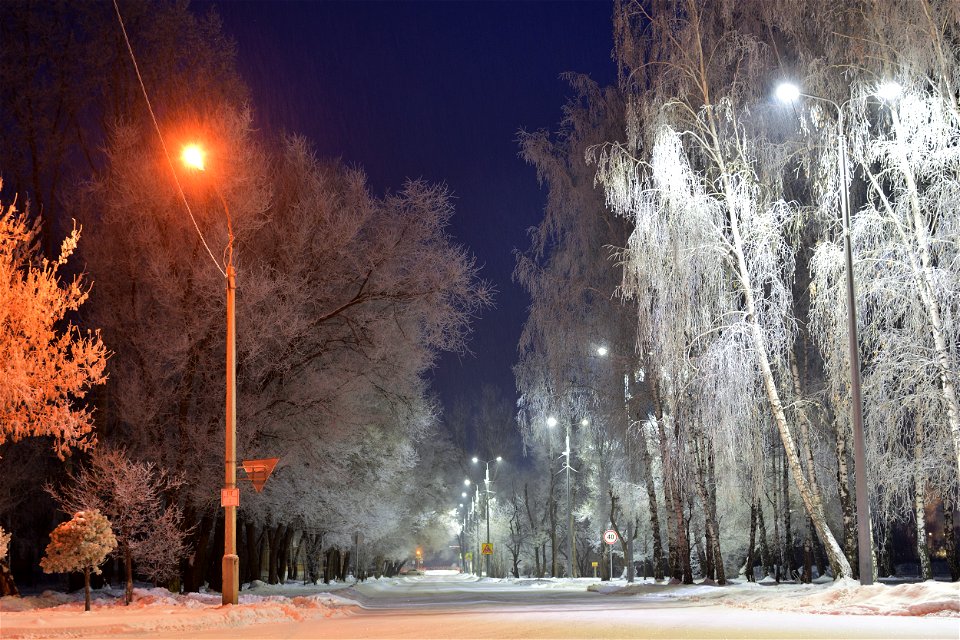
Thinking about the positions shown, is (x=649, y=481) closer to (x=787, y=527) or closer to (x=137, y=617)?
(x=787, y=527)

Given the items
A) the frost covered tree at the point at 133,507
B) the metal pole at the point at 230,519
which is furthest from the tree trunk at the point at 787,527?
the metal pole at the point at 230,519

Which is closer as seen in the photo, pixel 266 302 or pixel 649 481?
pixel 266 302

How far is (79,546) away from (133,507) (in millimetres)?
2620

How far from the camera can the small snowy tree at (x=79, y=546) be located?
17891 mm

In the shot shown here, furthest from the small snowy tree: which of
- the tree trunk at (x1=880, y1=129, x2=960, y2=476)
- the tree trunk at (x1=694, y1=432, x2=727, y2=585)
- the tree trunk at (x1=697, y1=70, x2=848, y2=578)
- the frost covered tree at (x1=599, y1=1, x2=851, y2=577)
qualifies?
the tree trunk at (x1=694, y1=432, x2=727, y2=585)

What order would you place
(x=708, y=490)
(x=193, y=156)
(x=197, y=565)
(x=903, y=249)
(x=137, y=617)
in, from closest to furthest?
(x=137, y=617) < (x=193, y=156) < (x=903, y=249) < (x=197, y=565) < (x=708, y=490)

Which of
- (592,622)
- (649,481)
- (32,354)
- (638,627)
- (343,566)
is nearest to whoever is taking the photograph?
(638,627)

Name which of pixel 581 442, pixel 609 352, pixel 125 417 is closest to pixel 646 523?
pixel 581 442

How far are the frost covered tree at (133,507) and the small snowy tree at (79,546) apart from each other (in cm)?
137

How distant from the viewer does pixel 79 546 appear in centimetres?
1802

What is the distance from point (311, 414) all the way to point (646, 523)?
129 ft

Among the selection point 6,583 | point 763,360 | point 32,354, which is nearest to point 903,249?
point 763,360

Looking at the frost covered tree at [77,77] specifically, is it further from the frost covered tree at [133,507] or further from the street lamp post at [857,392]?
the street lamp post at [857,392]

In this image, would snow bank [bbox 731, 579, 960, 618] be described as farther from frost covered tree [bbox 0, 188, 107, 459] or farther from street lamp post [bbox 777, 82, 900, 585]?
frost covered tree [bbox 0, 188, 107, 459]
